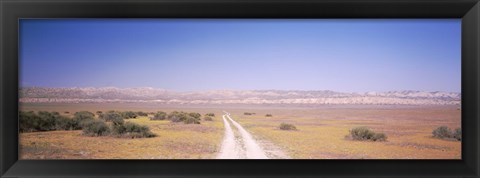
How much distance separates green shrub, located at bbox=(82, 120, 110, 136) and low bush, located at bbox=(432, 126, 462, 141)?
2.26 m

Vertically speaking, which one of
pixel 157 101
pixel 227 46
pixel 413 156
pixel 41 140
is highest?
pixel 227 46

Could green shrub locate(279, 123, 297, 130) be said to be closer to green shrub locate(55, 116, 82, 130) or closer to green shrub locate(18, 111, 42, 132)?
green shrub locate(55, 116, 82, 130)

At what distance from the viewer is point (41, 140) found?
2094mm

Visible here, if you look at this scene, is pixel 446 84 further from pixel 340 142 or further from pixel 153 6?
pixel 153 6

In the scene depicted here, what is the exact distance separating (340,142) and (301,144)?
28 cm

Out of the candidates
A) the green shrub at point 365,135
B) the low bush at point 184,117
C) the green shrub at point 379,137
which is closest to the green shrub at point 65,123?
the low bush at point 184,117

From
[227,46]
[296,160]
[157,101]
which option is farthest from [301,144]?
[157,101]

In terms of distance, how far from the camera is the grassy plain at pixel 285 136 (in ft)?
7.03

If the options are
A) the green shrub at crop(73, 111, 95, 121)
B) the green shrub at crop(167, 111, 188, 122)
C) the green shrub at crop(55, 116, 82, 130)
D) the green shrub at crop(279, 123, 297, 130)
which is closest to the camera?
the green shrub at crop(55, 116, 82, 130)

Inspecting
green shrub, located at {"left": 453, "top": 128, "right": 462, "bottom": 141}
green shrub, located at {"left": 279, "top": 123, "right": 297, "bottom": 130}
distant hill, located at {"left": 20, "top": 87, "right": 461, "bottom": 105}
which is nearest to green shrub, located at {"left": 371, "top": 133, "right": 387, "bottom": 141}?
distant hill, located at {"left": 20, "top": 87, "right": 461, "bottom": 105}

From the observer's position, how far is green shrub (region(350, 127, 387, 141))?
2.37 meters

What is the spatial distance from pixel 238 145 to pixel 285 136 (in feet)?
1.69

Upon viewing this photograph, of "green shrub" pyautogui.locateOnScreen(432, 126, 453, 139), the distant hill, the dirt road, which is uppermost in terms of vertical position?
the distant hill

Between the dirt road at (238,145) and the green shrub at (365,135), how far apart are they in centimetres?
70
